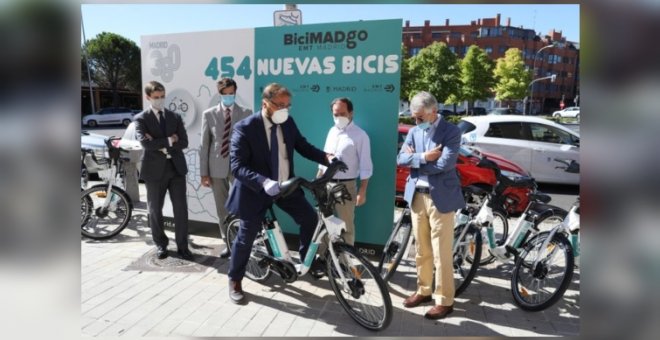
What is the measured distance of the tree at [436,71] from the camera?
3575cm

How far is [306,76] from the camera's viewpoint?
4.76 meters

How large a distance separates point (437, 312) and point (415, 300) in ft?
0.89

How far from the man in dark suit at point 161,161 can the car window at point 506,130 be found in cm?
627

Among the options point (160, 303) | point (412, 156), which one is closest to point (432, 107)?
point (412, 156)

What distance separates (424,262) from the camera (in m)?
3.68

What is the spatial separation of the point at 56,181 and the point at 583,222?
2.69 m

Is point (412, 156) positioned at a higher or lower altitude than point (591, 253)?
higher

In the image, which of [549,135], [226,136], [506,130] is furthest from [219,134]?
[549,135]

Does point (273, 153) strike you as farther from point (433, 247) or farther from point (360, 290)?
point (433, 247)

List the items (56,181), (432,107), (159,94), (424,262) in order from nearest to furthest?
(56,181) < (432,107) < (424,262) < (159,94)

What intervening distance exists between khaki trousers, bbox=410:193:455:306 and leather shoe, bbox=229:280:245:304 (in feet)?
5.10

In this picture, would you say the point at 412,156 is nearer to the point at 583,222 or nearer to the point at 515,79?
the point at 583,222

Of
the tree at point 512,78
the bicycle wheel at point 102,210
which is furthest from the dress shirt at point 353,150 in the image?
the tree at point 512,78

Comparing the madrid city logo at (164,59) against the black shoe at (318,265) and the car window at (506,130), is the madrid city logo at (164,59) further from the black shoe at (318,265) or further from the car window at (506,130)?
the car window at (506,130)
